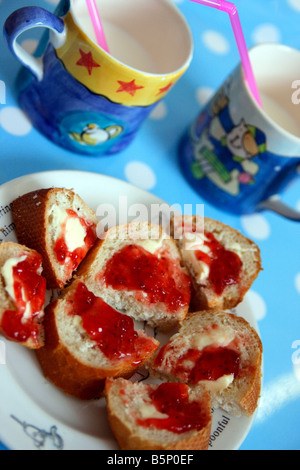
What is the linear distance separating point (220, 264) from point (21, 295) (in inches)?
26.8

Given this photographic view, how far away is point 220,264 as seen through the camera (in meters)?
1.70

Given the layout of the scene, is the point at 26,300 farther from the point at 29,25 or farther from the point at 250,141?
the point at 250,141

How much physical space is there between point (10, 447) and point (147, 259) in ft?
2.17

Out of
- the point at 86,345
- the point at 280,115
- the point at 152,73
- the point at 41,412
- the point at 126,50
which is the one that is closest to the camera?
the point at 41,412

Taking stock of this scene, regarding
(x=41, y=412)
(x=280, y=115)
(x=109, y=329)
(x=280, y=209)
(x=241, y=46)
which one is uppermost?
(x=241, y=46)

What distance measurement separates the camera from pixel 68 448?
50.1 inches

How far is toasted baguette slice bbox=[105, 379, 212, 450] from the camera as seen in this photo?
129cm

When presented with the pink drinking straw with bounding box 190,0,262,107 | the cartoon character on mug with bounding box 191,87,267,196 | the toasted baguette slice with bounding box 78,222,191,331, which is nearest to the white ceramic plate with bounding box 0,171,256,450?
the toasted baguette slice with bounding box 78,222,191,331

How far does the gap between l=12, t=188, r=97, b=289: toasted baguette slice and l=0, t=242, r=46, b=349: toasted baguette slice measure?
60 millimetres

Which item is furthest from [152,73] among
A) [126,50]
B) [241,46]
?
[241,46]

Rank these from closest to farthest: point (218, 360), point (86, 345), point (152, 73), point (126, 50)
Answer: point (86, 345)
point (218, 360)
point (152, 73)
point (126, 50)

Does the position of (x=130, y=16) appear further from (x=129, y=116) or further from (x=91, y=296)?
(x=91, y=296)

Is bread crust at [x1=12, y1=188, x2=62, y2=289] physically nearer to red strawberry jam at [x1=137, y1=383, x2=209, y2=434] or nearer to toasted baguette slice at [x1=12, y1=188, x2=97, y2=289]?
toasted baguette slice at [x1=12, y1=188, x2=97, y2=289]

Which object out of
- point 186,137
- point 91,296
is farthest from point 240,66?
point 91,296
